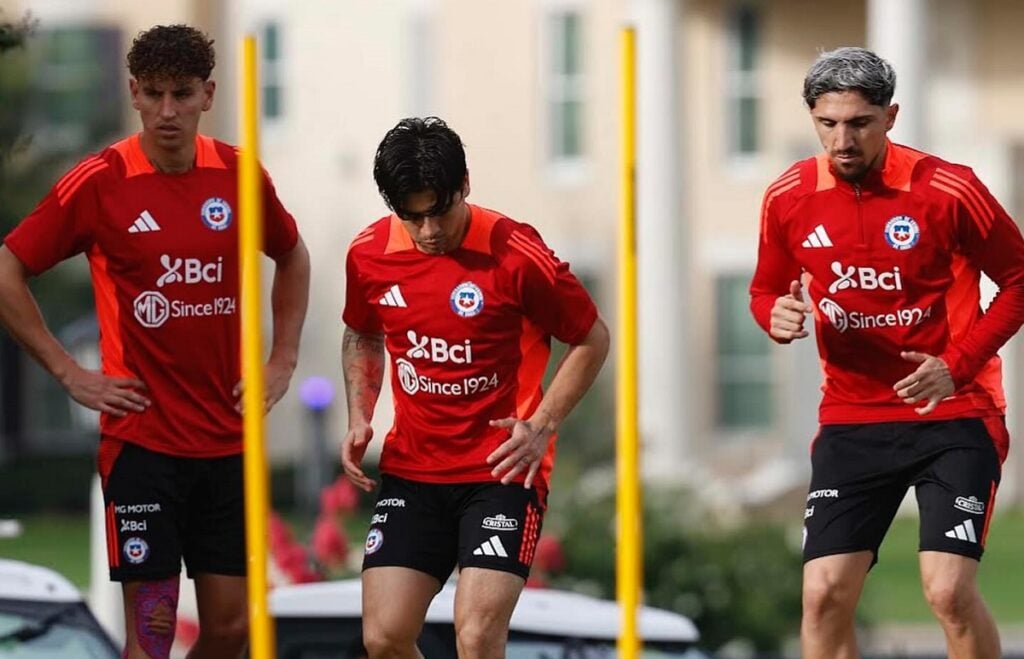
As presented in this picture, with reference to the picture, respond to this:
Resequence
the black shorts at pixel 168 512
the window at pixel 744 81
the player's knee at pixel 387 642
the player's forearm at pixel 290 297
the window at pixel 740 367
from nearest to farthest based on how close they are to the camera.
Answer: the player's knee at pixel 387 642 < the black shorts at pixel 168 512 < the player's forearm at pixel 290 297 < the window at pixel 744 81 < the window at pixel 740 367

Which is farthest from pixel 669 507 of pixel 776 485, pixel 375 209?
pixel 375 209

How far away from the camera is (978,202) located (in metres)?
7.31

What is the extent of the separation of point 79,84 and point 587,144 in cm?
815

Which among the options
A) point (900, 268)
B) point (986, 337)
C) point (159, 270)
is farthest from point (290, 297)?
point (986, 337)

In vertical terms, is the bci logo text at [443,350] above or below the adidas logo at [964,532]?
above

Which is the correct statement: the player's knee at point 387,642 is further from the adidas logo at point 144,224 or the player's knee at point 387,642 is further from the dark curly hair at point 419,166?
the adidas logo at point 144,224

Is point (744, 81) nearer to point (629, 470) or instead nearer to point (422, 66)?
point (422, 66)

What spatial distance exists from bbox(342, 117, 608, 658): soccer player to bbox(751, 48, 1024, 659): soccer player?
2.26ft

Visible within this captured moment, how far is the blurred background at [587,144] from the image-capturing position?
3262 centimetres

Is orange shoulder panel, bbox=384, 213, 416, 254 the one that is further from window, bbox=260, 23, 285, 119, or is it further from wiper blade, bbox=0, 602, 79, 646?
window, bbox=260, 23, 285, 119

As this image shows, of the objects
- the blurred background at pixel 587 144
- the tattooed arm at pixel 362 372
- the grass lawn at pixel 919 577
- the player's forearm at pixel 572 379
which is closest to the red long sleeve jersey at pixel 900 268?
the player's forearm at pixel 572 379

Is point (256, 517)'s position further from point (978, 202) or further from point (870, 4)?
point (870, 4)

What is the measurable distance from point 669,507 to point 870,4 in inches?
665

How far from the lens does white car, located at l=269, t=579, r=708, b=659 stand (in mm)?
8680
